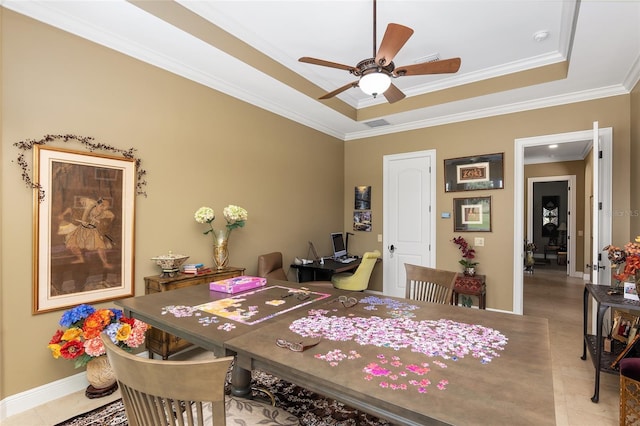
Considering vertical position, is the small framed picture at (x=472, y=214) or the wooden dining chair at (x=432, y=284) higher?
the small framed picture at (x=472, y=214)

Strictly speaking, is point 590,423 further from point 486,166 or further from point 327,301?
point 486,166

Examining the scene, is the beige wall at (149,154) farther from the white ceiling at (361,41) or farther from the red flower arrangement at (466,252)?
the red flower arrangement at (466,252)

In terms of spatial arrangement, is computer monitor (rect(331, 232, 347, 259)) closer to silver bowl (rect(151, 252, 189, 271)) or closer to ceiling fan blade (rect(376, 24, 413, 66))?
silver bowl (rect(151, 252, 189, 271))

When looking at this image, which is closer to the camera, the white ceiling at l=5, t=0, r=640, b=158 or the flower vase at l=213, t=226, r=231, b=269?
the white ceiling at l=5, t=0, r=640, b=158

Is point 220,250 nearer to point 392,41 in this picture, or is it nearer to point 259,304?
point 259,304

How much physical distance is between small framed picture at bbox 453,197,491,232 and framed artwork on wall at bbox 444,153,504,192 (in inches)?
7.2

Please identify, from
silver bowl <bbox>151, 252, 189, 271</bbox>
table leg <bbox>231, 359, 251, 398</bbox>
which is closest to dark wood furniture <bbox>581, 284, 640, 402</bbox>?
table leg <bbox>231, 359, 251, 398</bbox>

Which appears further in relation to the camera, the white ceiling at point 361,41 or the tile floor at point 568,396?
the white ceiling at point 361,41

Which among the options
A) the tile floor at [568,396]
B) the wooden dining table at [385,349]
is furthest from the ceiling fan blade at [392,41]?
the tile floor at [568,396]

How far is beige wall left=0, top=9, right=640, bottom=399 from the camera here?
7.29 ft

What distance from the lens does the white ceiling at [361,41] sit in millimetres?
2439

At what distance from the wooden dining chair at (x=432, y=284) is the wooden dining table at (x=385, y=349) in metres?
0.42

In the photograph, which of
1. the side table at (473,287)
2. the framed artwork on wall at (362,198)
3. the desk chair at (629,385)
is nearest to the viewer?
the desk chair at (629,385)

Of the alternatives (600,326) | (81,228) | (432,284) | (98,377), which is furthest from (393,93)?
(98,377)
